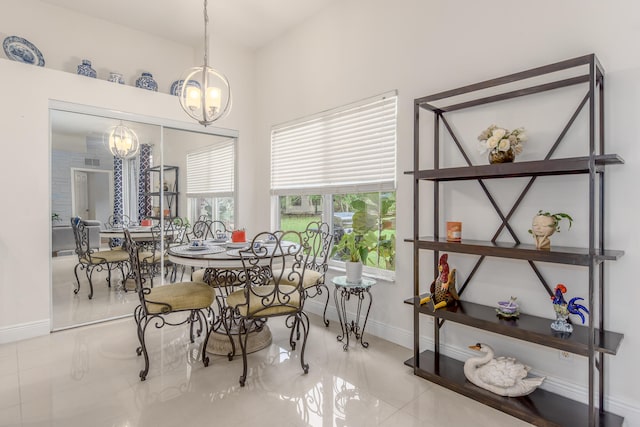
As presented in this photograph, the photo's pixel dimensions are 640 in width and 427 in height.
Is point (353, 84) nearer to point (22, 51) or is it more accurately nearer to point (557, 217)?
point (557, 217)

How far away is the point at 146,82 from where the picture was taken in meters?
3.88

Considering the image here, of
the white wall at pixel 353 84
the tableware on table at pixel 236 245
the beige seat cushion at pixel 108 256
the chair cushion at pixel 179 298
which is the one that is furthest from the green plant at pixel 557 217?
the beige seat cushion at pixel 108 256

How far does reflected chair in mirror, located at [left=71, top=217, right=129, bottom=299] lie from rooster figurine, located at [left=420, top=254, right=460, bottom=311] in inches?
122

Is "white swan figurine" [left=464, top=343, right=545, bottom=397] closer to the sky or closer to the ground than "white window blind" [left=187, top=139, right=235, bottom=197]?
closer to the ground

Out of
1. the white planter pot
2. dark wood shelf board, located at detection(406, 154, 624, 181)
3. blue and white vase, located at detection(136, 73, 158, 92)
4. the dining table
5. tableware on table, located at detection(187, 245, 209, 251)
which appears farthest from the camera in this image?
blue and white vase, located at detection(136, 73, 158, 92)

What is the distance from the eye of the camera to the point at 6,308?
302cm

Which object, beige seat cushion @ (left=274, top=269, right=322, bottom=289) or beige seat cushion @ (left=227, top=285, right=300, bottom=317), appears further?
beige seat cushion @ (left=274, top=269, right=322, bottom=289)

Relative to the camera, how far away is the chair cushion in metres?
2.38

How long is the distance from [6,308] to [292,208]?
2.87 meters

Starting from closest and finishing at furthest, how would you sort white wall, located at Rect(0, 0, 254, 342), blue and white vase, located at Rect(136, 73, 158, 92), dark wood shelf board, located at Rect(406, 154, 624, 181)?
dark wood shelf board, located at Rect(406, 154, 624, 181), white wall, located at Rect(0, 0, 254, 342), blue and white vase, located at Rect(136, 73, 158, 92)

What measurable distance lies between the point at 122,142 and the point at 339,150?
2.33 m

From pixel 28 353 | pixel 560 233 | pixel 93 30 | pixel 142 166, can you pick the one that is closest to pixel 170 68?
pixel 93 30

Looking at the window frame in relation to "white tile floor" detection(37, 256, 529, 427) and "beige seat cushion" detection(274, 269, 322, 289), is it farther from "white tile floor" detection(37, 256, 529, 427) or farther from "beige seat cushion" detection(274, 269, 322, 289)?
"beige seat cushion" detection(274, 269, 322, 289)

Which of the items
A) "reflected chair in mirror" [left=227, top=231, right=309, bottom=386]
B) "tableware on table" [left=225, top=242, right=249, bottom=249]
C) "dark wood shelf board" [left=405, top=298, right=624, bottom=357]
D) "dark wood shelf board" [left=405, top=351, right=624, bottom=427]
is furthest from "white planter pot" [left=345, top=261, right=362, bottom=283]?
"tableware on table" [left=225, top=242, right=249, bottom=249]
